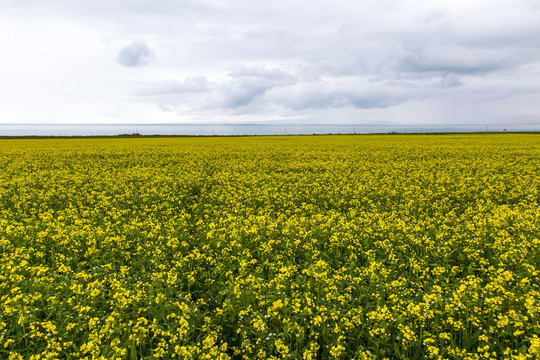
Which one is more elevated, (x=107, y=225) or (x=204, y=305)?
(x=107, y=225)

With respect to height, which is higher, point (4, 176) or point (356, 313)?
point (4, 176)

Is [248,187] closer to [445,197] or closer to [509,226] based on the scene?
[445,197]

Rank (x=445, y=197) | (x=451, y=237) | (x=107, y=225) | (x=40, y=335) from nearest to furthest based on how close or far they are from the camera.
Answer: (x=40, y=335)
(x=451, y=237)
(x=107, y=225)
(x=445, y=197)

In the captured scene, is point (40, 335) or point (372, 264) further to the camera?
point (372, 264)

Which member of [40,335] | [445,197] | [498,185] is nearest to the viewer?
[40,335]

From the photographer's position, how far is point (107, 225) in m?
9.07

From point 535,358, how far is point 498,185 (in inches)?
480

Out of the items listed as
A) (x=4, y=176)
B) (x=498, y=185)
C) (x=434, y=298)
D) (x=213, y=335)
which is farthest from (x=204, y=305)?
(x=4, y=176)

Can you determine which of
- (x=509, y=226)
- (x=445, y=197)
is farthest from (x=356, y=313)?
(x=445, y=197)

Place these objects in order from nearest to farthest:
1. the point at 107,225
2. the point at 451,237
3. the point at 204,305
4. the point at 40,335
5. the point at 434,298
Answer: the point at 40,335
the point at 434,298
the point at 204,305
the point at 451,237
the point at 107,225

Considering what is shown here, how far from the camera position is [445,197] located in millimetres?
12117

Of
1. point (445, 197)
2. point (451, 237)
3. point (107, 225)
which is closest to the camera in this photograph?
point (451, 237)

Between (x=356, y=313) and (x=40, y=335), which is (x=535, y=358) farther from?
(x=40, y=335)

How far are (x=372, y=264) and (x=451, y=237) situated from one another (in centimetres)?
330
